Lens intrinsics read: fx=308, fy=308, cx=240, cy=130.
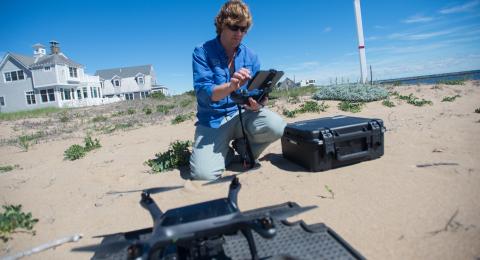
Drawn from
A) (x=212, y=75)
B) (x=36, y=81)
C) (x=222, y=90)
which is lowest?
(x=222, y=90)

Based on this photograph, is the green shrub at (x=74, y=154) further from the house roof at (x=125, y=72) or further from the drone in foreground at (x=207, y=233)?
the house roof at (x=125, y=72)

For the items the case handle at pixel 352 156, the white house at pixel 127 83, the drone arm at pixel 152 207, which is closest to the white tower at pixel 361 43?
the case handle at pixel 352 156

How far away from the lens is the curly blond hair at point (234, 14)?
3.43 meters

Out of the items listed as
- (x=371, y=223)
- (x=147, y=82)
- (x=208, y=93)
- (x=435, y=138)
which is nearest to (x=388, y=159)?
(x=435, y=138)

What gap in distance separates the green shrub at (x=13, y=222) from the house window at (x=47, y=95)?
38245 mm

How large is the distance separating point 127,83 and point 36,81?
649 inches

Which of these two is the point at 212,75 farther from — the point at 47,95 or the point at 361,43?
the point at 47,95

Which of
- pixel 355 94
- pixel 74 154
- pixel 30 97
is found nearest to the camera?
pixel 74 154

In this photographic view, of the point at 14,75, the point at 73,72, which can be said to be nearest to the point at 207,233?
the point at 73,72

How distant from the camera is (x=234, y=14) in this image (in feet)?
11.2

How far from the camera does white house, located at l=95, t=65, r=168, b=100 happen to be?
50.7m

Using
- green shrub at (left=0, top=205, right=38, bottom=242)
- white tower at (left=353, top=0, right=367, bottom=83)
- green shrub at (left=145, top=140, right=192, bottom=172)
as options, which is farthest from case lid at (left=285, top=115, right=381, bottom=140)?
white tower at (left=353, top=0, right=367, bottom=83)

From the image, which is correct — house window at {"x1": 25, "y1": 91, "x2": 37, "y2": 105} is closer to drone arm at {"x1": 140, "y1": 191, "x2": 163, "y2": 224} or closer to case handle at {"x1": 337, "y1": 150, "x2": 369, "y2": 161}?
case handle at {"x1": 337, "y1": 150, "x2": 369, "y2": 161}

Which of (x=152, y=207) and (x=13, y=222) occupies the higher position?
(x=152, y=207)
